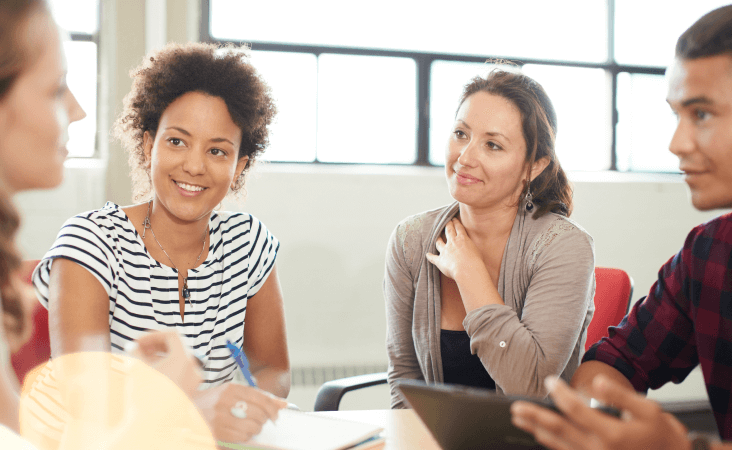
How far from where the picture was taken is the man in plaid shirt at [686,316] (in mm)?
594

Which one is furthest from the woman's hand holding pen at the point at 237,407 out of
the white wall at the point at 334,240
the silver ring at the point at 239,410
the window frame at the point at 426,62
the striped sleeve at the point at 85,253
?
the window frame at the point at 426,62

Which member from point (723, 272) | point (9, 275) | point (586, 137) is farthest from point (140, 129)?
point (586, 137)

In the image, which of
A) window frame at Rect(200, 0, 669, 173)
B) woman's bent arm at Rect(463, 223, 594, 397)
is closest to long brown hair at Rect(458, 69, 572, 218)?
woman's bent arm at Rect(463, 223, 594, 397)

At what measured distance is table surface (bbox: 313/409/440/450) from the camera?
924mm

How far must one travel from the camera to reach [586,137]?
3307mm

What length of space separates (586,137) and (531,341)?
2.34 meters

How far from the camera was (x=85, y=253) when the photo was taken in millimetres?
1263

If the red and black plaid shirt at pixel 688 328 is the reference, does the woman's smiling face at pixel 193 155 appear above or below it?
above

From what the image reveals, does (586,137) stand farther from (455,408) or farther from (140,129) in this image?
(455,408)

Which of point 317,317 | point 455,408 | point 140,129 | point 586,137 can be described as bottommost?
point 317,317

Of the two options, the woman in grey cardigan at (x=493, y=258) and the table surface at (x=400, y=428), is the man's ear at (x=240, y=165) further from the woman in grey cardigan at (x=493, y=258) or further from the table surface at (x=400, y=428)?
the table surface at (x=400, y=428)

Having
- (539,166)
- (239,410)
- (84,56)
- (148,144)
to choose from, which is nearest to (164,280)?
(148,144)

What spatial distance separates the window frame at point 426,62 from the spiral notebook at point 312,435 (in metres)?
2.08

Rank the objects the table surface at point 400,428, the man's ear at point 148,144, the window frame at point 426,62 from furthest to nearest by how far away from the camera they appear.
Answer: the window frame at point 426,62 → the man's ear at point 148,144 → the table surface at point 400,428
